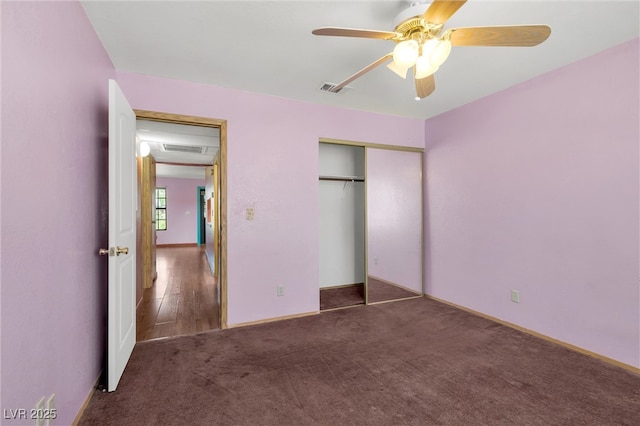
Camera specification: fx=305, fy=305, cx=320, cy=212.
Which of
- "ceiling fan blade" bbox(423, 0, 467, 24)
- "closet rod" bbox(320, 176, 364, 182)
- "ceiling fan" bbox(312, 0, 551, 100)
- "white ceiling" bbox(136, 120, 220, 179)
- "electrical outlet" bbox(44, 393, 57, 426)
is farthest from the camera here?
"closet rod" bbox(320, 176, 364, 182)

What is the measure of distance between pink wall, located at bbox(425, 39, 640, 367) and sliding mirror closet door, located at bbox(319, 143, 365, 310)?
4.20ft

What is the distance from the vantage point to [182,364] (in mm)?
2402

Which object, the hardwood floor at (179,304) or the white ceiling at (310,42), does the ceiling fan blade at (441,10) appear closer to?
the white ceiling at (310,42)

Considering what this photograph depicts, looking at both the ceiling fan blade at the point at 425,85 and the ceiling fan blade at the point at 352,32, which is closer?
the ceiling fan blade at the point at 352,32

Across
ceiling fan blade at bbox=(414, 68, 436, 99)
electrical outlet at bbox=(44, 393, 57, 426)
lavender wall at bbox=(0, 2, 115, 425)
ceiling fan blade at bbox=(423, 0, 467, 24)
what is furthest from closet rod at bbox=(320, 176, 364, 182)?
electrical outlet at bbox=(44, 393, 57, 426)

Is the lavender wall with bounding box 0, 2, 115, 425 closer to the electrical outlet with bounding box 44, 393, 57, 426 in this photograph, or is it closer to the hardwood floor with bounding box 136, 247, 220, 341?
the electrical outlet with bounding box 44, 393, 57, 426

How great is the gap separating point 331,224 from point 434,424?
3.14 meters

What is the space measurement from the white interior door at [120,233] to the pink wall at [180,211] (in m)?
8.59

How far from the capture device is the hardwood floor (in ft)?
10.3

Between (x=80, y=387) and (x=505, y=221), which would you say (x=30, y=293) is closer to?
(x=80, y=387)

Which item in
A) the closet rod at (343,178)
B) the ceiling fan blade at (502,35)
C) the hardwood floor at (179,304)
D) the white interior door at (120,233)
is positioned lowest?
the hardwood floor at (179,304)

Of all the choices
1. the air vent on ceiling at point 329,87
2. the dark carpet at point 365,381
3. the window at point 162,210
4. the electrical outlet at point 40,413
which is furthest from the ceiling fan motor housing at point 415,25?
the window at point 162,210

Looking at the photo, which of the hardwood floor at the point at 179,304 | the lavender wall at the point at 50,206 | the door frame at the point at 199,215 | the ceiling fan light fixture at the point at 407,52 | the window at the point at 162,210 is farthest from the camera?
the door frame at the point at 199,215

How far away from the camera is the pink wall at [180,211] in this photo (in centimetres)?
1034
